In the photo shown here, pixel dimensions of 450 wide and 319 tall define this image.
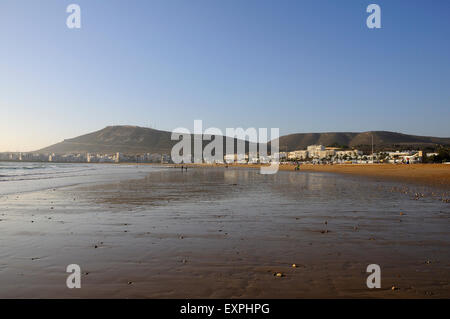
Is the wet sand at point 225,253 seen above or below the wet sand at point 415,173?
above

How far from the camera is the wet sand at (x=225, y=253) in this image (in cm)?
425

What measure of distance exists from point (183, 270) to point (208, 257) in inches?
31.9

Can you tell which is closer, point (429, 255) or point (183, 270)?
point (183, 270)

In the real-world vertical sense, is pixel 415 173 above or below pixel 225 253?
below

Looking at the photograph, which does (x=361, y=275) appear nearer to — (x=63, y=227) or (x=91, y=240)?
(x=91, y=240)

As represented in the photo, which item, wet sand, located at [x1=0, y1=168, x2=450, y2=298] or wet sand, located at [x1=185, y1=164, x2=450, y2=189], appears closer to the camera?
wet sand, located at [x1=0, y1=168, x2=450, y2=298]

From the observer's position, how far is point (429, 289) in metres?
4.16

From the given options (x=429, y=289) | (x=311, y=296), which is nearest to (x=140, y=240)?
(x=311, y=296)

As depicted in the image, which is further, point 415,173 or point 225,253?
point 415,173

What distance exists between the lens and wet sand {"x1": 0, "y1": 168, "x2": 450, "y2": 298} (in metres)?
4.25

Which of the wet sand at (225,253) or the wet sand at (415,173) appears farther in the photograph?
the wet sand at (415,173)

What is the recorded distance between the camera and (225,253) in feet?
19.6
